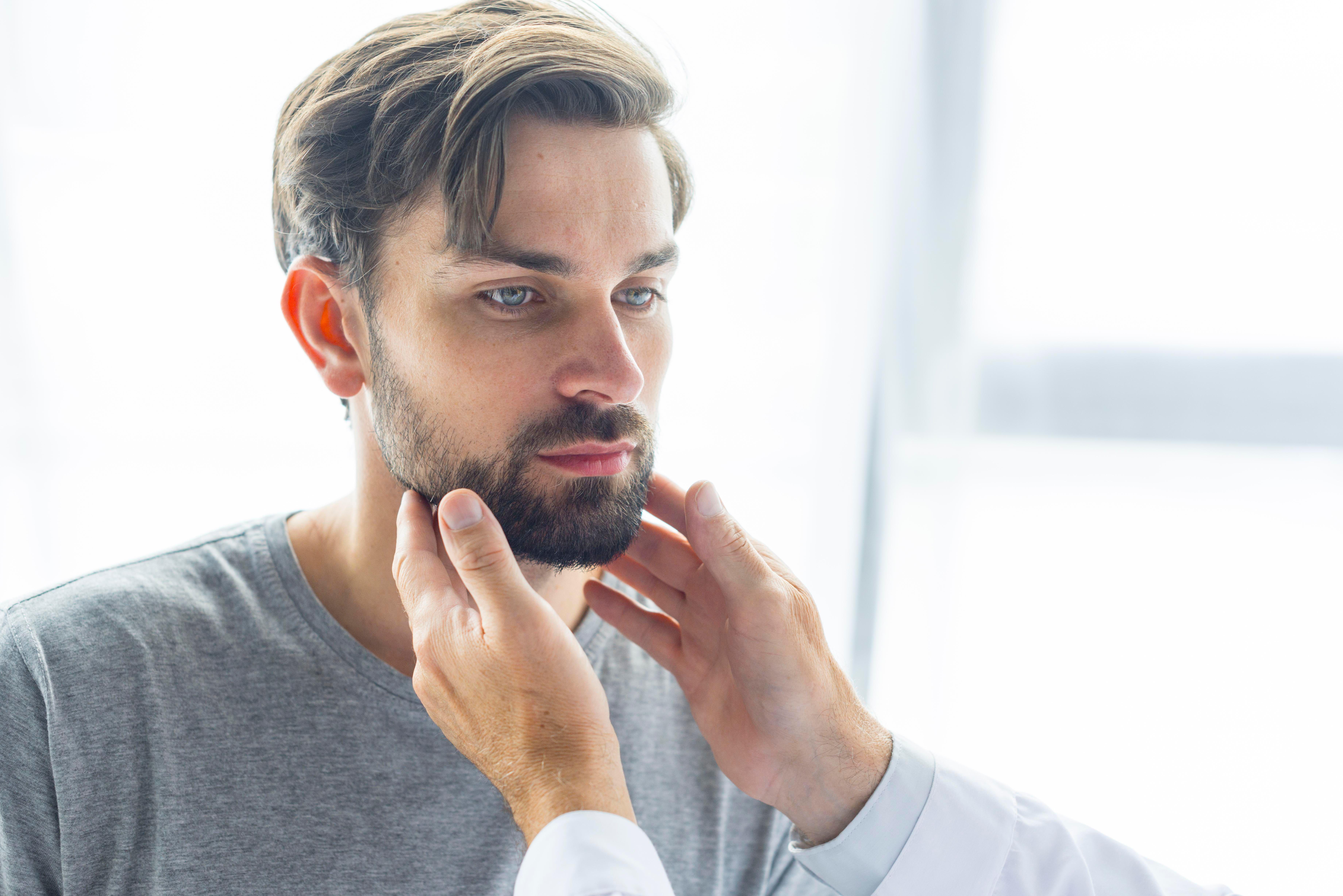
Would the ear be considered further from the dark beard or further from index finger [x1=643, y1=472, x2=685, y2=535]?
index finger [x1=643, y1=472, x2=685, y2=535]

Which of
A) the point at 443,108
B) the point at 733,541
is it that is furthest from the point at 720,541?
the point at 443,108

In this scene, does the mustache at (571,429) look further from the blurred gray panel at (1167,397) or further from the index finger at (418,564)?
the blurred gray panel at (1167,397)

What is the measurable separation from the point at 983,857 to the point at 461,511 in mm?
768

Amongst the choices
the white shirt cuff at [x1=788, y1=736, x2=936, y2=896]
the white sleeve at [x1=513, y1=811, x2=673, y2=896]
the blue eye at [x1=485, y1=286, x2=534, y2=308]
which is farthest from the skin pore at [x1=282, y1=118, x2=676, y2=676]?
the white shirt cuff at [x1=788, y1=736, x2=936, y2=896]

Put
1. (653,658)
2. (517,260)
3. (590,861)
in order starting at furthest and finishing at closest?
(653,658), (517,260), (590,861)

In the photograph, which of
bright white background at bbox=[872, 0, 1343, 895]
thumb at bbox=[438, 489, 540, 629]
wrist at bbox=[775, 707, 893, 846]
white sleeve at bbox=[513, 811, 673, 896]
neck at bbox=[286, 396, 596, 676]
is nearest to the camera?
white sleeve at bbox=[513, 811, 673, 896]

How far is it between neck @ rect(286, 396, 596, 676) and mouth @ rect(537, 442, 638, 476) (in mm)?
175

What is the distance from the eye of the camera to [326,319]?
3.68 ft

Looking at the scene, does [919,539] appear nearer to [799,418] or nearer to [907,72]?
[799,418]

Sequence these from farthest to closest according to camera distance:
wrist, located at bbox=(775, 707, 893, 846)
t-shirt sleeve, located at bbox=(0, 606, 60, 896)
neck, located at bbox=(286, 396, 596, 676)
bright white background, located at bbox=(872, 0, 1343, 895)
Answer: bright white background, located at bbox=(872, 0, 1343, 895) → neck, located at bbox=(286, 396, 596, 676) → wrist, located at bbox=(775, 707, 893, 846) → t-shirt sleeve, located at bbox=(0, 606, 60, 896)

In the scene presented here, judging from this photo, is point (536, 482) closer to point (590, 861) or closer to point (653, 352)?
point (653, 352)

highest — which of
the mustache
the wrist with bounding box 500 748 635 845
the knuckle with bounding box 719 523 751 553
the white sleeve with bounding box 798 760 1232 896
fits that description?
the mustache

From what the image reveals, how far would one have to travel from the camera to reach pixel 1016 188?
168 centimetres

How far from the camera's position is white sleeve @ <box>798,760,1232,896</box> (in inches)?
39.6
